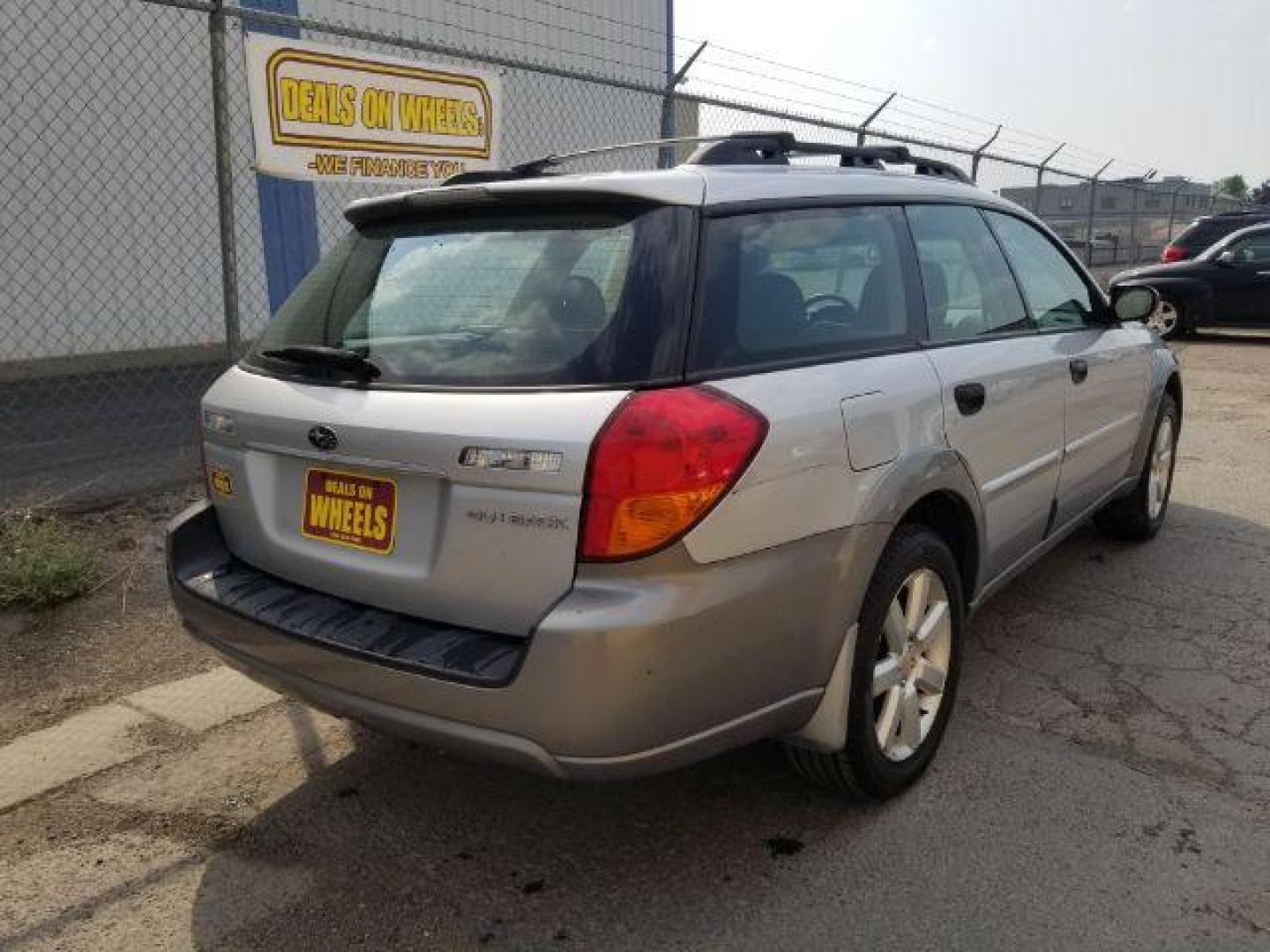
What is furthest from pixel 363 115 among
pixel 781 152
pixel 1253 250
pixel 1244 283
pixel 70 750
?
pixel 1253 250

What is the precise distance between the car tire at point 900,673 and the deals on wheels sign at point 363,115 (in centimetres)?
427

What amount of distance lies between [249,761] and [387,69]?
165 inches

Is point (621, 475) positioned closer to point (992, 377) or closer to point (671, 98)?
point (992, 377)

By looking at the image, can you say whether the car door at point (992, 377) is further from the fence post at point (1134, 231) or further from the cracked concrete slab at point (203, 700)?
the fence post at point (1134, 231)

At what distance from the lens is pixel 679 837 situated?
2.70 m

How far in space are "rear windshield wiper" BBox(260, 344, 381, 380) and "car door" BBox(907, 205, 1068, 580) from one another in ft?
5.13

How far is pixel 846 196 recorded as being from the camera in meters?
2.95

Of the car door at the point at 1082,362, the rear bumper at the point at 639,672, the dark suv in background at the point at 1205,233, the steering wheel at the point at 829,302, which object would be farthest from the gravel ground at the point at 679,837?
the dark suv in background at the point at 1205,233

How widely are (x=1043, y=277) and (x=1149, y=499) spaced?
158 cm

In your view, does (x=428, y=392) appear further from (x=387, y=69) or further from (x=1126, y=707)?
(x=387, y=69)

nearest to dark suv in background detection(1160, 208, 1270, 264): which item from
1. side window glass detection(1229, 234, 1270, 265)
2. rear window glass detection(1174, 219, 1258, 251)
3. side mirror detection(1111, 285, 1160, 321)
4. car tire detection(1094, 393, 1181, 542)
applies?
rear window glass detection(1174, 219, 1258, 251)

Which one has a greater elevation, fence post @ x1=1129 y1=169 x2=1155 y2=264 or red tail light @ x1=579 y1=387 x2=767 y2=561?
fence post @ x1=1129 y1=169 x2=1155 y2=264

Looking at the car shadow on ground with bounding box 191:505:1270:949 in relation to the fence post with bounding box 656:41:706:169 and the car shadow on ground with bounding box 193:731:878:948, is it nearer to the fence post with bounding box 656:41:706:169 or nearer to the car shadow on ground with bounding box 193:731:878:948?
the car shadow on ground with bounding box 193:731:878:948

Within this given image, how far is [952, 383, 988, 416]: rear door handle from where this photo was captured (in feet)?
9.78
